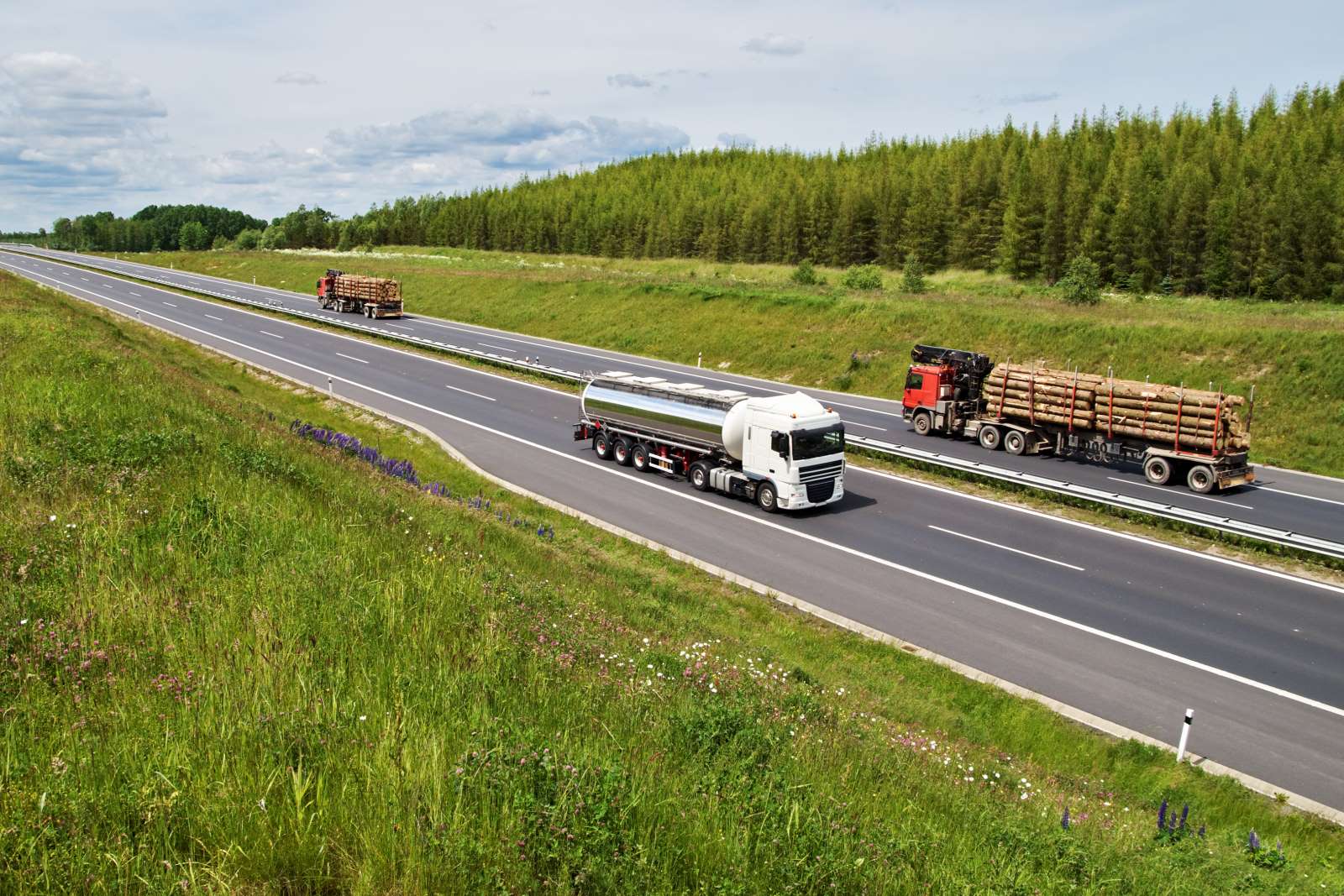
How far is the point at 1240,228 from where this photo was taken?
58.4 meters

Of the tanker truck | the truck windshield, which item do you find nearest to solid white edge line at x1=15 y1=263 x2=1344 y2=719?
the tanker truck

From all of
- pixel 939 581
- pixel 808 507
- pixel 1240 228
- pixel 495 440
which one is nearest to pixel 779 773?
pixel 939 581

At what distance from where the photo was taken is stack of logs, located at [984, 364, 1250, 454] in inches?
955

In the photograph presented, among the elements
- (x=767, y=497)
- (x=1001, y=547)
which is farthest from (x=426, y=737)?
(x=767, y=497)

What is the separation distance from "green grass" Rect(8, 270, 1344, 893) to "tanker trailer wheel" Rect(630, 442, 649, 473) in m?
13.2

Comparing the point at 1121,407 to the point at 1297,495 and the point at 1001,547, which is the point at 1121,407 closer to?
the point at 1297,495

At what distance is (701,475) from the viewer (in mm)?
24141

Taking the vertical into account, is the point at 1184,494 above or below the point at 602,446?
below

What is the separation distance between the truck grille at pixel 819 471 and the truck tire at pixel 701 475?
3.16 m

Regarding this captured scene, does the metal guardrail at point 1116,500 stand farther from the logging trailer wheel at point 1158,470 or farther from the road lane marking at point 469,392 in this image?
the road lane marking at point 469,392

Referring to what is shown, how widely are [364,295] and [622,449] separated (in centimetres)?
4395

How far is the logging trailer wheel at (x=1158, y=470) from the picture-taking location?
24859mm

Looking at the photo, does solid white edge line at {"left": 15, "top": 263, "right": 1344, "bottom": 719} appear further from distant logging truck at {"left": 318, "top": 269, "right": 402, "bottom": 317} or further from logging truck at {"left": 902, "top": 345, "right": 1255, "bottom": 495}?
distant logging truck at {"left": 318, "top": 269, "right": 402, "bottom": 317}

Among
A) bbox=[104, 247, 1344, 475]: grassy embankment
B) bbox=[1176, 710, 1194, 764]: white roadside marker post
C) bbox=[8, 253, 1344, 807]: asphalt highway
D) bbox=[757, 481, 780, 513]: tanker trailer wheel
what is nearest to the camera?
bbox=[1176, 710, 1194, 764]: white roadside marker post
